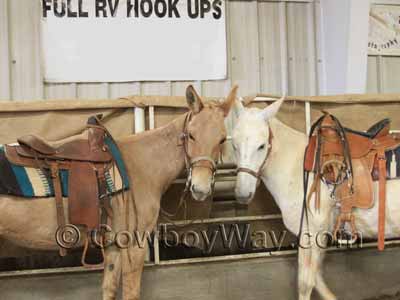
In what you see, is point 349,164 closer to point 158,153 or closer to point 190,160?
point 190,160

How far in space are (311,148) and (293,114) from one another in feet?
1.75

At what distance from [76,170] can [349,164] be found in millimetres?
1481

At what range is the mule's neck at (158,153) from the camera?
2.20 metres

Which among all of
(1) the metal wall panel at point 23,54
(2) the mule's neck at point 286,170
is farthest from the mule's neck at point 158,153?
(1) the metal wall panel at point 23,54

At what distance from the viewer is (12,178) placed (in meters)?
1.87

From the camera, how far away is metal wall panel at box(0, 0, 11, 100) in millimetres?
3172

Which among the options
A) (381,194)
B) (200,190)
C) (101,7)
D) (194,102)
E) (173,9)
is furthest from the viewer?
(173,9)

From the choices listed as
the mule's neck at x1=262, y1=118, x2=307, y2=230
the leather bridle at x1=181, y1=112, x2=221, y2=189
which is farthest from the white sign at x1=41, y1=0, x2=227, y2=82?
the leather bridle at x1=181, y1=112, x2=221, y2=189

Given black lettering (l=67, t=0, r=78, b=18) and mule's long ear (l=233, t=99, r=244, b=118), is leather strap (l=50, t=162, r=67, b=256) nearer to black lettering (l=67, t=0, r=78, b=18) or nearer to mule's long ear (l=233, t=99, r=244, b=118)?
mule's long ear (l=233, t=99, r=244, b=118)

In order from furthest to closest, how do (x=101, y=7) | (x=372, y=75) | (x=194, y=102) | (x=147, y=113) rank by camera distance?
(x=372, y=75)
(x=101, y=7)
(x=147, y=113)
(x=194, y=102)

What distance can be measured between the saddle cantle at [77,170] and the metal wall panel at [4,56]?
4.63 feet

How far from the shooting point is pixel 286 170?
7.91 ft

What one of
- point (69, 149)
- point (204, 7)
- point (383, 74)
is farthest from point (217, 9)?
point (69, 149)
